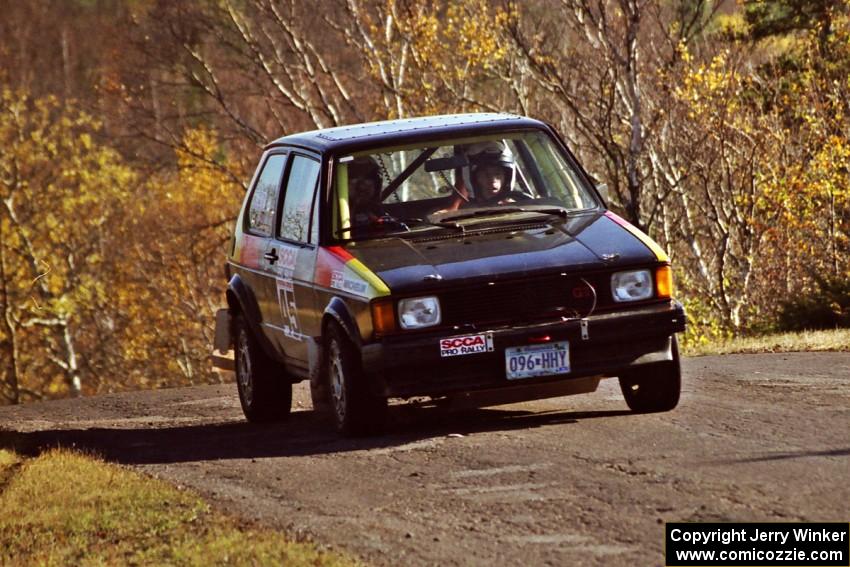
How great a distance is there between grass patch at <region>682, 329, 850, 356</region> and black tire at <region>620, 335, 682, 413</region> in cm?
431

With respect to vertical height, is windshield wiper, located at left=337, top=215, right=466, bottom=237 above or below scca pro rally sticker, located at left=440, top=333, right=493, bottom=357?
above

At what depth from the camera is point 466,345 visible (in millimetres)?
8906

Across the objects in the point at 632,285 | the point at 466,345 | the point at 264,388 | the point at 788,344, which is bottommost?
the point at 788,344

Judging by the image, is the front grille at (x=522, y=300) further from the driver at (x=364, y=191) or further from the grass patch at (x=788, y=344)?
the grass patch at (x=788, y=344)

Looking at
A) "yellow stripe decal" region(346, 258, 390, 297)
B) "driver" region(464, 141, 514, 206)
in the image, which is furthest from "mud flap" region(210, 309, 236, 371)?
"yellow stripe decal" region(346, 258, 390, 297)

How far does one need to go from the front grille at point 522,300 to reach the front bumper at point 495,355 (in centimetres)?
7

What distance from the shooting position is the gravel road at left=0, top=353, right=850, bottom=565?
21.1 feet

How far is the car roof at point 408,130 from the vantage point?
10211 millimetres

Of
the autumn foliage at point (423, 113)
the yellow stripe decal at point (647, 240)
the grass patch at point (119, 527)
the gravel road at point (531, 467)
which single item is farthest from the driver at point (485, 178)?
the autumn foliage at point (423, 113)

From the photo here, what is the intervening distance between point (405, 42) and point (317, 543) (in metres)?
31.6

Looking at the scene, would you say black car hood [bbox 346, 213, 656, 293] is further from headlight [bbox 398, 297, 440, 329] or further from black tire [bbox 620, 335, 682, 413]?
black tire [bbox 620, 335, 682, 413]

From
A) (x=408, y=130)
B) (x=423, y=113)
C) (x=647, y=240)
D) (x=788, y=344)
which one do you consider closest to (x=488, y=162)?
(x=408, y=130)

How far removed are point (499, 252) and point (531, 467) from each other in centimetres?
167

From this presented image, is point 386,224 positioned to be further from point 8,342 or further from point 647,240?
point 8,342
